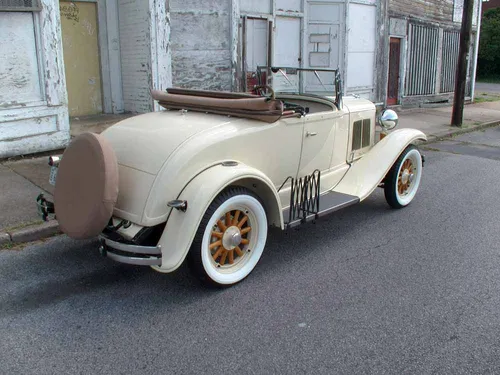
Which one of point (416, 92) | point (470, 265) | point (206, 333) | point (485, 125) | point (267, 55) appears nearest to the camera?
point (206, 333)

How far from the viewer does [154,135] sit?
12.7 ft

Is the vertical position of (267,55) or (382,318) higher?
(267,55)

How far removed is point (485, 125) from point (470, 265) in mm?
9963

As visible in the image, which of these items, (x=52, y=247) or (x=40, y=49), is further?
(x=40, y=49)

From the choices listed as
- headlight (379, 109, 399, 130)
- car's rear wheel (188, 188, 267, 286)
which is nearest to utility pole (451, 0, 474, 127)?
headlight (379, 109, 399, 130)

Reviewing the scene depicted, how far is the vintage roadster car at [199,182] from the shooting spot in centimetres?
345

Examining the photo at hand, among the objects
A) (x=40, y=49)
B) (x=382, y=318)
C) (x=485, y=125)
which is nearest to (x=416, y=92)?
(x=485, y=125)

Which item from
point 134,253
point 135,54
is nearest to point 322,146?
point 134,253

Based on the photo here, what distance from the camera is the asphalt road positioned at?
2.92 metres

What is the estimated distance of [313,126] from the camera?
470cm

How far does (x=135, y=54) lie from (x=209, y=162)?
6214 millimetres

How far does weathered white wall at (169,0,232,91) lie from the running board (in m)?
5.52

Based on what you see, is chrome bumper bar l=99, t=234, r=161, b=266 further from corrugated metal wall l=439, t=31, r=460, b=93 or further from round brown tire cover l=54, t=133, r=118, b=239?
corrugated metal wall l=439, t=31, r=460, b=93

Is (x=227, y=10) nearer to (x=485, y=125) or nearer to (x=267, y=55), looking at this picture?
(x=267, y=55)
